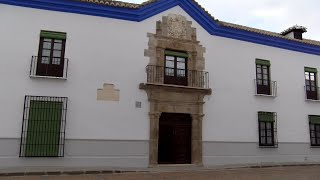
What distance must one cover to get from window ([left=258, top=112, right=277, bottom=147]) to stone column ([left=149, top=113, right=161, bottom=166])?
4.63 metres

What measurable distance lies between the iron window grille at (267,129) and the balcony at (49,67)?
26.3 feet

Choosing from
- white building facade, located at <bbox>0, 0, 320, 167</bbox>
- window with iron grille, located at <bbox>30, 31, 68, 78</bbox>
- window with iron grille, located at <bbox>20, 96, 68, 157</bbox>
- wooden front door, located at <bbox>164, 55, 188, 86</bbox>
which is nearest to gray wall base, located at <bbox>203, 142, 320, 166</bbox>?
white building facade, located at <bbox>0, 0, 320, 167</bbox>

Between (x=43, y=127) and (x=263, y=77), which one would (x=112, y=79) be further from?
(x=263, y=77)

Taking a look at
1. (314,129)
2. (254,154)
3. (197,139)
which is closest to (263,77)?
(254,154)

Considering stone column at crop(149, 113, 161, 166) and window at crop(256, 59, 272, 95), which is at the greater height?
window at crop(256, 59, 272, 95)

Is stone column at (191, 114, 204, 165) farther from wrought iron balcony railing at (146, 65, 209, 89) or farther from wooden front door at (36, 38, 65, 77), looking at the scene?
wooden front door at (36, 38, 65, 77)

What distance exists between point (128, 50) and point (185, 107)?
118 inches

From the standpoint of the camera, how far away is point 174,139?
11.8 meters

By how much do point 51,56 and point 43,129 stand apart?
8.03 ft

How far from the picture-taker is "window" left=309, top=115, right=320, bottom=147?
563 inches

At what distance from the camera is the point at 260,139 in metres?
13.1

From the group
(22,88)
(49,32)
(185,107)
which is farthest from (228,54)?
(22,88)

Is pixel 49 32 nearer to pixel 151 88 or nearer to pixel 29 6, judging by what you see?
pixel 29 6

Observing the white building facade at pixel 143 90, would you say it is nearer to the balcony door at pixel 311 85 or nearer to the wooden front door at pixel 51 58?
the wooden front door at pixel 51 58
